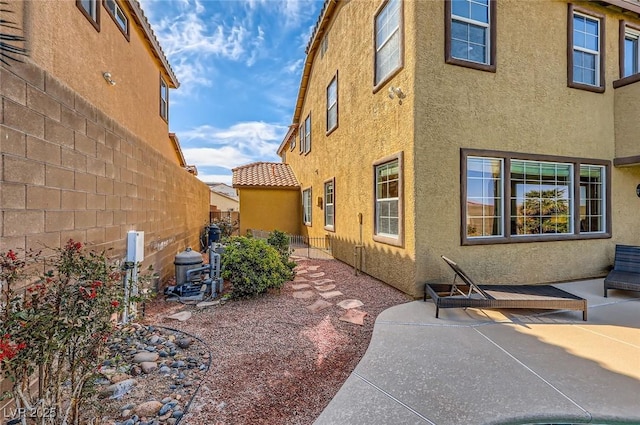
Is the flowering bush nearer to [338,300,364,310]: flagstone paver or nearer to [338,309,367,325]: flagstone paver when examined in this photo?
[338,309,367,325]: flagstone paver

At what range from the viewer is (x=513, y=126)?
7.21 metres

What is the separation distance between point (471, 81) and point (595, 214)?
551 cm

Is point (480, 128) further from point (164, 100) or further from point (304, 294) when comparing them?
point (164, 100)

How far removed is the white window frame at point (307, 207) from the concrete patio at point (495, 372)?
1092cm

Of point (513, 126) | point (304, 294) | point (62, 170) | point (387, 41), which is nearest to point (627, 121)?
point (513, 126)

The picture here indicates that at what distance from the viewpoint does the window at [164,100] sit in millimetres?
15102

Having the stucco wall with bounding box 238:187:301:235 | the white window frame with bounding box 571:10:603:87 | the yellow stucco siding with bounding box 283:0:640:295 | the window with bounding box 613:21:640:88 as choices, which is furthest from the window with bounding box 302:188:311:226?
the window with bounding box 613:21:640:88

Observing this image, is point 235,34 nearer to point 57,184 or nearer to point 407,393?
point 57,184

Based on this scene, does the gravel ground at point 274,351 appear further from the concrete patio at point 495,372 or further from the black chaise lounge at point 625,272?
the black chaise lounge at point 625,272

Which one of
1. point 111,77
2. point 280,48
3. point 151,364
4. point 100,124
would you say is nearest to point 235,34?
point 280,48

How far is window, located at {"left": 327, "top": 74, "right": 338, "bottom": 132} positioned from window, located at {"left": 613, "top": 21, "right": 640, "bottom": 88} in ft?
27.6

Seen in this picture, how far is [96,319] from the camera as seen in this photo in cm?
256

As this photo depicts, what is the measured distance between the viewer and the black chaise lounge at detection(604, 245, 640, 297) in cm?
655

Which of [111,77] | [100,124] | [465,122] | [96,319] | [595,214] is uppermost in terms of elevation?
[111,77]
